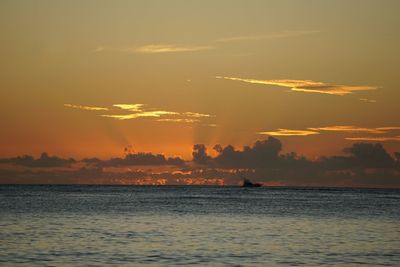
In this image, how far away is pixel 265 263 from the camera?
47906 millimetres

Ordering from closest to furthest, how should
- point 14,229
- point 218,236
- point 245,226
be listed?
point 218,236 → point 14,229 → point 245,226

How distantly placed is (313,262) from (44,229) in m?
33.9

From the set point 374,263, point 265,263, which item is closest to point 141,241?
point 265,263

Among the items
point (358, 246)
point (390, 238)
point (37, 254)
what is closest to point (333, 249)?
point (358, 246)

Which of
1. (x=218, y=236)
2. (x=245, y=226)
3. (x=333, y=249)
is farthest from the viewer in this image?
(x=245, y=226)

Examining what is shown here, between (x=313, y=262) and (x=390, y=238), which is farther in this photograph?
(x=390, y=238)

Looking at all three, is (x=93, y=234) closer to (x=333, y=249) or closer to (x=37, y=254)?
(x=37, y=254)

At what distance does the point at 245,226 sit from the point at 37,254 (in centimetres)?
3438

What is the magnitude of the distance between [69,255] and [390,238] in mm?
32043

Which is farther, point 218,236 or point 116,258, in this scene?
point 218,236

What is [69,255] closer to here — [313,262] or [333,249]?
[313,262]

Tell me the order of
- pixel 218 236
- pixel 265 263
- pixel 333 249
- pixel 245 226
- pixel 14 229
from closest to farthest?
pixel 265 263, pixel 333 249, pixel 218 236, pixel 14 229, pixel 245 226

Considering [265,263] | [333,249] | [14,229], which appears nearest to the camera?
[265,263]

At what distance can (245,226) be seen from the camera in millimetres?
80688
